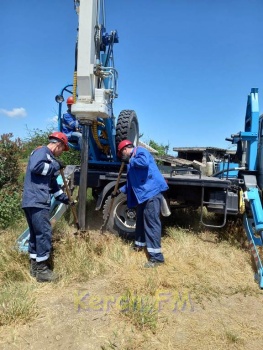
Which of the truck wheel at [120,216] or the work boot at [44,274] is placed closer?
the work boot at [44,274]

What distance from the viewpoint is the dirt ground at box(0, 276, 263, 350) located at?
271 centimetres

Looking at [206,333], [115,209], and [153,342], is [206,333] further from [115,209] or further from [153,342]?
[115,209]

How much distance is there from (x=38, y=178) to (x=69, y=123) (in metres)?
2.33

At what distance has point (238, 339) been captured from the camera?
278 centimetres

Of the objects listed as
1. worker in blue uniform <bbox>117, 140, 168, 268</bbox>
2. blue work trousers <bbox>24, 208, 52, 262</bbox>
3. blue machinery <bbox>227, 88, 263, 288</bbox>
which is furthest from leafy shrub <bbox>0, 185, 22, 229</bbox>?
blue machinery <bbox>227, 88, 263, 288</bbox>

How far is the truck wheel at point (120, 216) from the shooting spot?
5418 mm

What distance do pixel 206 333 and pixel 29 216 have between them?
A: 2453mm

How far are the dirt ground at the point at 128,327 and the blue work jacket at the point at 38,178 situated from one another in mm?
1094

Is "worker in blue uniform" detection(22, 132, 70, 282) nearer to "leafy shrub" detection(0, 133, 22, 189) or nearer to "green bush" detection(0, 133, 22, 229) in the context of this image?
"green bush" detection(0, 133, 22, 229)

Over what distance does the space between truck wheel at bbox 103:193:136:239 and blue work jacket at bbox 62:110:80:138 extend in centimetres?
160

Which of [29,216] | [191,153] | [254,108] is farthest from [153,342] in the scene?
[191,153]

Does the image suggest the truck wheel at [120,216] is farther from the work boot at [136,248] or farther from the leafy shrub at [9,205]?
the leafy shrub at [9,205]

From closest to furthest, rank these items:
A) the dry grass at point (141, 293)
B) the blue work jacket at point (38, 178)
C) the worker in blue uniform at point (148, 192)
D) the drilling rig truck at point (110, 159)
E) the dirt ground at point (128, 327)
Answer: the dirt ground at point (128, 327) < the dry grass at point (141, 293) < the blue work jacket at point (38, 178) < the worker in blue uniform at point (148, 192) < the drilling rig truck at point (110, 159)

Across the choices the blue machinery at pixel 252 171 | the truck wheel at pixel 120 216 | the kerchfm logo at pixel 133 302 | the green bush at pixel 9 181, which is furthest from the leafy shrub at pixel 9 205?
the blue machinery at pixel 252 171
